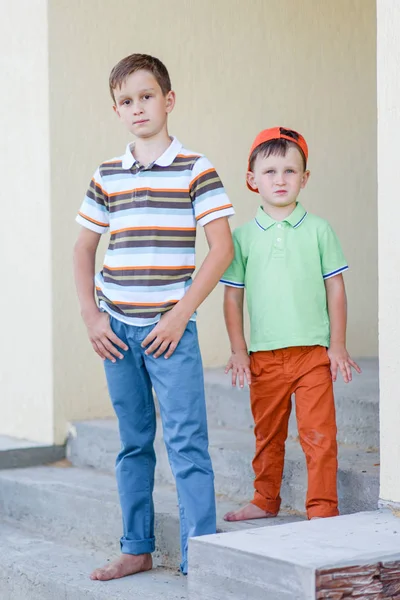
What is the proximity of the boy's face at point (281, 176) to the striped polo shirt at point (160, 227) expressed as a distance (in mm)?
282

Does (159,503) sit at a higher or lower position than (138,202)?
lower

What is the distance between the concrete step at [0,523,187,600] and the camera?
3.18 meters

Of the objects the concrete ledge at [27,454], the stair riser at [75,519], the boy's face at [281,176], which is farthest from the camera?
the concrete ledge at [27,454]

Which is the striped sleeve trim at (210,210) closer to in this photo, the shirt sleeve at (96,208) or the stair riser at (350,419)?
the shirt sleeve at (96,208)

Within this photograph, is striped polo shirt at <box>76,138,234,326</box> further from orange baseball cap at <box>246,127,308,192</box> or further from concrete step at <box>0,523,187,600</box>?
concrete step at <box>0,523,187,600</box>

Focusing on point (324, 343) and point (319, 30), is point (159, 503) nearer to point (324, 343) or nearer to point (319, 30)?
point (324, 343)

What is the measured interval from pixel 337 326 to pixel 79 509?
4.49ft

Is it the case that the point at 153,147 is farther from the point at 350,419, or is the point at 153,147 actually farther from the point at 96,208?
the point at 350,419

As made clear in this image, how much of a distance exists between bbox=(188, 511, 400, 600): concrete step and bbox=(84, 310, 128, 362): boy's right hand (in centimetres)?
70

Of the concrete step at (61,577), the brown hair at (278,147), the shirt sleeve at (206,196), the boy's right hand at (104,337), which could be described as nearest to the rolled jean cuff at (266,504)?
the concrete step at (61,577)

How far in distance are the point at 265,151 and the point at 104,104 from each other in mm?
1627

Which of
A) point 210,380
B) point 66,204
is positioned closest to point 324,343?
point 210,380

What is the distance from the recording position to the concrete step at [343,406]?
12.9 ft

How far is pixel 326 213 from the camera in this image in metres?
5.30
